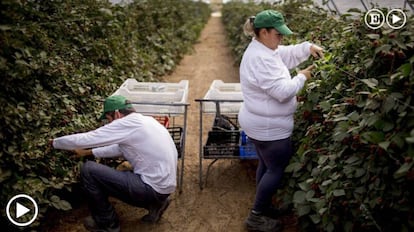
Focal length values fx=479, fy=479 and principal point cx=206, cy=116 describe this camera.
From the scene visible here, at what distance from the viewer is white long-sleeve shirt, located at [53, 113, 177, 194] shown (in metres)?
3.54

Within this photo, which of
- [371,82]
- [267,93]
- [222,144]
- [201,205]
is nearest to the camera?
[371,82]

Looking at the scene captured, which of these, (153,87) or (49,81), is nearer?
(49,81)

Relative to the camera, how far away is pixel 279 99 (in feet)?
11.1

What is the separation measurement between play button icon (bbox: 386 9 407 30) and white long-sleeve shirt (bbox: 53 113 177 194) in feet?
6.04

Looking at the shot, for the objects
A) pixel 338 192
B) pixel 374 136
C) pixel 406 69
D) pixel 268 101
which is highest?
pixel 406 69

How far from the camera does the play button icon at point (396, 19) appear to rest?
2998mm

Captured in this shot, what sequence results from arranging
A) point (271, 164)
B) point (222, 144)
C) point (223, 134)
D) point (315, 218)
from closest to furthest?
point (315, 218)
point (271, 164)
point (222, 144)
point (223, 134)

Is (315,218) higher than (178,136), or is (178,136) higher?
(315,218)

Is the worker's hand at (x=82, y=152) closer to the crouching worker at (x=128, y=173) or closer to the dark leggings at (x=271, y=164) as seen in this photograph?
the crouching worker at (x=128, y=173)

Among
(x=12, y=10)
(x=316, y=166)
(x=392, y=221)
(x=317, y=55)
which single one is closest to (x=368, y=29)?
(x=317, y=55)

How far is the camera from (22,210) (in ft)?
10.9

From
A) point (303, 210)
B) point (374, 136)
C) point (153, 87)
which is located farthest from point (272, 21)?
point (153, 87)

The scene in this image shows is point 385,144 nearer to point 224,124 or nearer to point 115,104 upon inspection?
point 115,104

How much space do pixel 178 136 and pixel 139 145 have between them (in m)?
1.34
